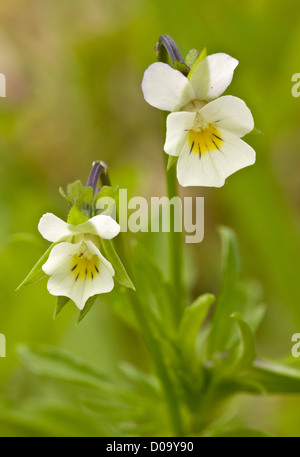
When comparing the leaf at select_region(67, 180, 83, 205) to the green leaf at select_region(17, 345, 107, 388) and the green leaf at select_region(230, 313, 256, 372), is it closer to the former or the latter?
the green leaf at select_region(230, 313, 256, 372)

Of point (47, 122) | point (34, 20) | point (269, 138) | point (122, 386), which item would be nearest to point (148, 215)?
point (122, 386)

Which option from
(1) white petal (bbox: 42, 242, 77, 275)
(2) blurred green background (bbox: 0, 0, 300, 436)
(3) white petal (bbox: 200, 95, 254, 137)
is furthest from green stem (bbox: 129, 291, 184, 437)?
(2) blurred green background (bbox: 0, 0, 300, 436)

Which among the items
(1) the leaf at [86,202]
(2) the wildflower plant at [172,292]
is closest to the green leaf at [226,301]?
(2) the wildflower plant at [172,292]

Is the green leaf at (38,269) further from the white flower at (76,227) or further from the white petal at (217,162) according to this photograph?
the white petal at (217,162)

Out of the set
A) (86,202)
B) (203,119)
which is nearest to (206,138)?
(203,119)

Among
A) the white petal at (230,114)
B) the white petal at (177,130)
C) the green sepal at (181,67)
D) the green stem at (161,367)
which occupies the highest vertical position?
the green sepal at (181,67)

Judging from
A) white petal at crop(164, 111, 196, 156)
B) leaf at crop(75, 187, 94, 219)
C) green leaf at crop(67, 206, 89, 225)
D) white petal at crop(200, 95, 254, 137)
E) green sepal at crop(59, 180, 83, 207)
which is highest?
white petal at crop(200, 95, 254, 137)
